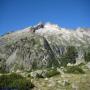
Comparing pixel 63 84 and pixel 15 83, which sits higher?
pixel 15 83

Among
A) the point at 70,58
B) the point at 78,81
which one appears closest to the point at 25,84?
the point at 78,81

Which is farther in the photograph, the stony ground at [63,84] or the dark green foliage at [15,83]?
the stony ground at [63,84]

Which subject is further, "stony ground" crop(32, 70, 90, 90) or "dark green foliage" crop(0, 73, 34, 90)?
"stony ground" crop(32, 70, 90, 90)

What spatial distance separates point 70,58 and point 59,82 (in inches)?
5892

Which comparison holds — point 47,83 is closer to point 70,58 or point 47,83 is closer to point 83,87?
point 83,87

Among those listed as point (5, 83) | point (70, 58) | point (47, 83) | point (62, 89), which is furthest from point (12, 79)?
point (70, 58)

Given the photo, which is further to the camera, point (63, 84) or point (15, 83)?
point (63, 84)

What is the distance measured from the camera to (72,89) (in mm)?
35000

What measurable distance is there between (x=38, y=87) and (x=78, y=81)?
288 inches

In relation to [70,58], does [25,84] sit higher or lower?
lower

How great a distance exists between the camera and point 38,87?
121 feet

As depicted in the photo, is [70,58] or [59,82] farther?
[70,58]

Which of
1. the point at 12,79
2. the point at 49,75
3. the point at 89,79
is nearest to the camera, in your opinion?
the point at 12,79

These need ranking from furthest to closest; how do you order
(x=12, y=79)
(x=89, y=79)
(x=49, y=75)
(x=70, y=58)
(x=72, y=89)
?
(x=70, y=58), (x=49, y=75), (x=89, y=79), (x=12, y=79), (x=72, y=89)
